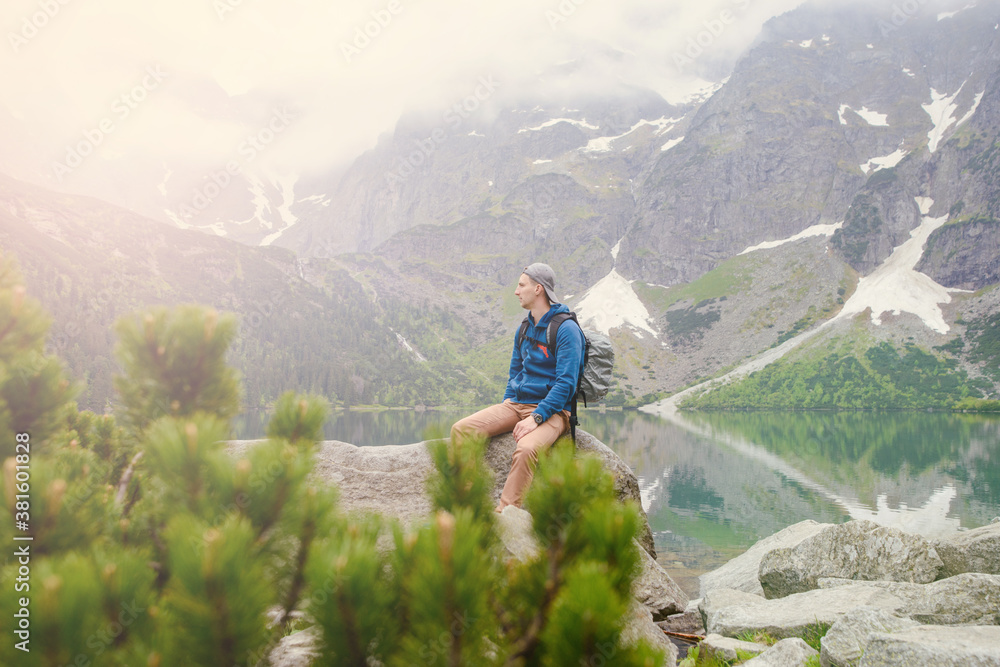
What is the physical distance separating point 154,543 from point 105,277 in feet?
791

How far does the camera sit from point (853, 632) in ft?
16.5

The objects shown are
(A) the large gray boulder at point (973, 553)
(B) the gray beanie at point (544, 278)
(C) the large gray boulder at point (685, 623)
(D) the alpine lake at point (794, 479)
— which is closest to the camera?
(B) the gray beanie at point (544, 278)

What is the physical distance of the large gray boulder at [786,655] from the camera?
513cm

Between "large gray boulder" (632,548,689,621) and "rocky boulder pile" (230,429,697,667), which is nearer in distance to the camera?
"rocky boulder pile" (230,429,697,667)

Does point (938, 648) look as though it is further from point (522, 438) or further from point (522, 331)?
point (522, 331)

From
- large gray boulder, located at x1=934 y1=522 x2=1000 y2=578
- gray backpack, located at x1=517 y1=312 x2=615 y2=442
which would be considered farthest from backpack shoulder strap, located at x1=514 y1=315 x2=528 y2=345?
large gray boulder, located at x1=934 y1=522 x2=1000 y2=578

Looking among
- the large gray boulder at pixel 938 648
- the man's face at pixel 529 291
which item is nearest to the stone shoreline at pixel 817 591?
the large gray boulder at pixel 938 648

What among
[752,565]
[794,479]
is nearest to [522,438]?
[752,565]

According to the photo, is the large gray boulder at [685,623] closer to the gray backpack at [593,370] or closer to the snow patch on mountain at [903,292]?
the gray backpack at [593,370]

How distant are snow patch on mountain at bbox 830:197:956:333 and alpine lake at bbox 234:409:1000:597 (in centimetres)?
7316

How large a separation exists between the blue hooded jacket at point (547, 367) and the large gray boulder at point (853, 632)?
3.38 metres

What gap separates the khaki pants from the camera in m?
5.61

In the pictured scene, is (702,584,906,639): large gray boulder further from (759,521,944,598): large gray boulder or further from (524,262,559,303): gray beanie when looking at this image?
(524,262,559,303): gray beanie

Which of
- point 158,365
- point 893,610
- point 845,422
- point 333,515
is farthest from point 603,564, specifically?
point 845,422
